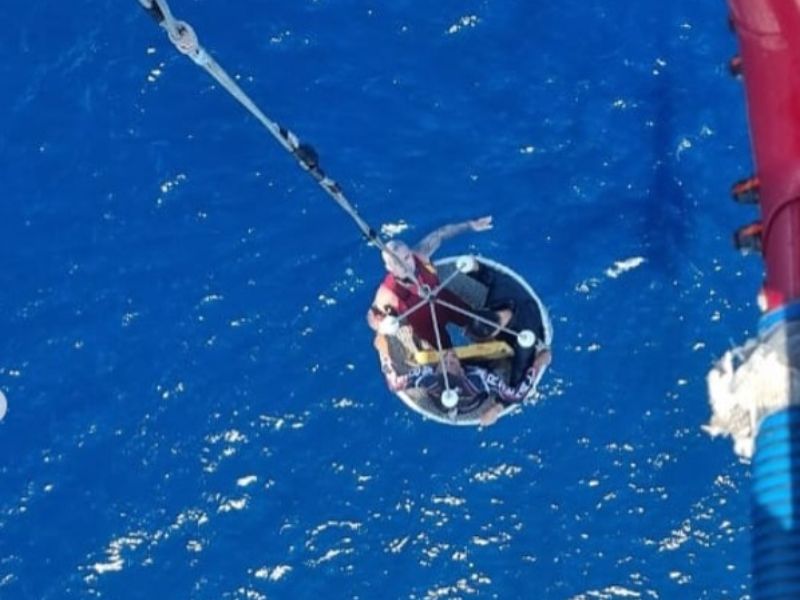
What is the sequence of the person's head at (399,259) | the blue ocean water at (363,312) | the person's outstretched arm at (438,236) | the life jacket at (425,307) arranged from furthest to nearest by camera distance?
1. the blue ocean water at (363,312)
2. the person's outstretched arm at (438,236)
3. the life jacket at (425,307)
4. the person's head at (399,259)

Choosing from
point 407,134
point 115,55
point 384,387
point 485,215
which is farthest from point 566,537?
point 115,55

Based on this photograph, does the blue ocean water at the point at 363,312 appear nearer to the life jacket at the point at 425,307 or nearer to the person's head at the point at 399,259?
the life jacket at the point at 425,307

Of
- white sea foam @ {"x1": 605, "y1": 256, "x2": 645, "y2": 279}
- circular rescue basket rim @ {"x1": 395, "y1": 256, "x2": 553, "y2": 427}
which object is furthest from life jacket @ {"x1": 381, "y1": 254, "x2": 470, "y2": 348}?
white sea foam @ {"x1": 605, "y1": 256, "x2": 645, "y2": 279}

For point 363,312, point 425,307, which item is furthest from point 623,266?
point 363,312

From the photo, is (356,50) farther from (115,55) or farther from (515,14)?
(115,55)

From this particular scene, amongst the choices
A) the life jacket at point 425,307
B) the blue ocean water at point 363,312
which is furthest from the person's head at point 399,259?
the blue ocean water at point 363,312

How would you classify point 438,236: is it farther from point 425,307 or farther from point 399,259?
point 399,259
